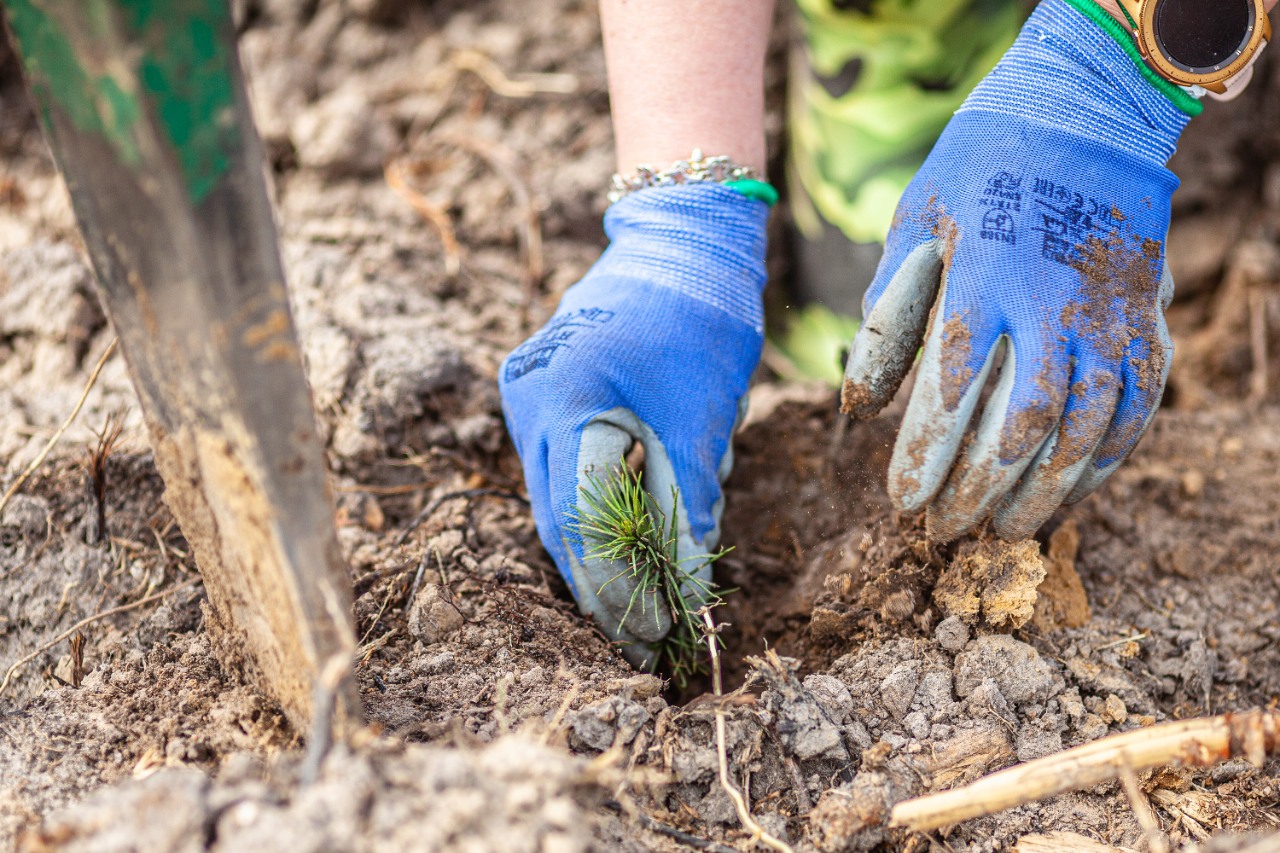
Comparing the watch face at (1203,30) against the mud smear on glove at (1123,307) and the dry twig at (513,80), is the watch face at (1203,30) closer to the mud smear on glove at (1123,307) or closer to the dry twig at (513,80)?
the mud smear on glove at (1123,307)

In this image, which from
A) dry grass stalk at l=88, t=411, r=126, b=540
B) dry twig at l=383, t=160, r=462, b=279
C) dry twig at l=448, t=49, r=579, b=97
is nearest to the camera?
dry grass stalk at l=88, t=411, r=126, b=540

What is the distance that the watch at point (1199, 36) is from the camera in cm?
146

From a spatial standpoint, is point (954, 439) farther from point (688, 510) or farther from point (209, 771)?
point (209, 771)

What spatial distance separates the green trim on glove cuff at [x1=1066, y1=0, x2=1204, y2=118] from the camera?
1513 mm

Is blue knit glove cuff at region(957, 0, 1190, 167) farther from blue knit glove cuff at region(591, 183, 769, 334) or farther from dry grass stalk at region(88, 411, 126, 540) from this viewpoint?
dry grass stalk at region(88, 411, 126, 540)

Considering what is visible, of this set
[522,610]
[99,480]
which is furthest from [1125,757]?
[99,480]

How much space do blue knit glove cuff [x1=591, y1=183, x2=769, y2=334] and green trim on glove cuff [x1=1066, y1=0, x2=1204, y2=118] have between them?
0.67m

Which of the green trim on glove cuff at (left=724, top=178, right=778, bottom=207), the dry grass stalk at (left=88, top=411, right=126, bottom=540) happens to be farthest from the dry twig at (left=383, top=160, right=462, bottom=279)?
the dry grass stalk at (left=88, top=411, right=126, bottom=540)

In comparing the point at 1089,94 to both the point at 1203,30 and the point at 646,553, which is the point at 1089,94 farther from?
the point at 646,553

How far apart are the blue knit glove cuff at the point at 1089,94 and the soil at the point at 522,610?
0.66m

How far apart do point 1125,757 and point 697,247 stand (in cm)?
115

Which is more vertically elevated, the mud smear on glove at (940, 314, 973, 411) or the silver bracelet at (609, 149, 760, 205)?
the silver bracelet at (609, 149, 760, 205)

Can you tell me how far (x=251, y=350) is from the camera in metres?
0.97

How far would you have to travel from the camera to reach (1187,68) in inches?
58.8
